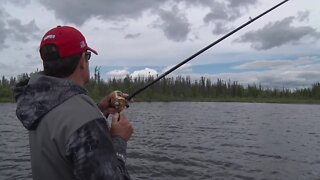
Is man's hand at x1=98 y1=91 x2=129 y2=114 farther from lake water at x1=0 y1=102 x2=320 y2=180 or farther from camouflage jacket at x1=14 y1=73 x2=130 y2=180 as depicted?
lake water at x1=0 y1=102 x2=320 y2=180

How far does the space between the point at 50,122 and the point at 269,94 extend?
194 meters

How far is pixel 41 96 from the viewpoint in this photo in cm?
314

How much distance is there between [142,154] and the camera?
20953 mm

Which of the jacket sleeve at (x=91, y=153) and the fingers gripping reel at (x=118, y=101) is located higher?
the fingers gripping reel at (x=118, y=101)

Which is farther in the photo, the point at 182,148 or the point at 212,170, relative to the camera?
the point at 182,148

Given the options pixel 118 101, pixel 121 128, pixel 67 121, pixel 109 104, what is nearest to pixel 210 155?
pixel 109 104

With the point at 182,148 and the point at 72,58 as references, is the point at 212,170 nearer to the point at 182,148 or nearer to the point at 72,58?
the point at 182,148

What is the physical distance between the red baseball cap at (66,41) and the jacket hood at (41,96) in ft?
0.79

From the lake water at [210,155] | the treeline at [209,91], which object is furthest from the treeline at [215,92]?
the lake water at [210,155]

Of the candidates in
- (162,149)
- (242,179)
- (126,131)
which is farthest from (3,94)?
(126,131)

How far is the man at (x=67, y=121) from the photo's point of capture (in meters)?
2.84

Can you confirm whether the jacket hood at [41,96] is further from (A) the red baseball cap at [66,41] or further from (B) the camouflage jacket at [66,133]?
(A) the red baseball cap at [66,41]

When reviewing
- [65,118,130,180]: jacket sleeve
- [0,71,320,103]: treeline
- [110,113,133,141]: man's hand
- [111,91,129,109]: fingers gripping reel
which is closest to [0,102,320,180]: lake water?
[111,91,129,109]: fingers gripping reel

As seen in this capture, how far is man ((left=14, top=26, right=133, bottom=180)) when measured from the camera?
2838 mm
